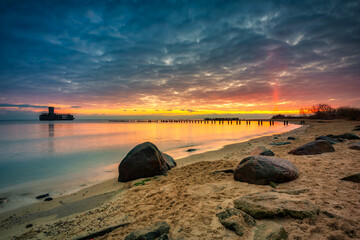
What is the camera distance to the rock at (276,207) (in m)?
3.18

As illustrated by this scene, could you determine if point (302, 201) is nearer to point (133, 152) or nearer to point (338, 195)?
point (338, 195)

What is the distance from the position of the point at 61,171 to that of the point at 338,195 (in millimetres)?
12898

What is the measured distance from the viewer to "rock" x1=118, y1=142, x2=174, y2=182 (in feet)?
25.2

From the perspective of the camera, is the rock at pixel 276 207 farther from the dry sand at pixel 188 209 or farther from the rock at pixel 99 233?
the rock at pixel 99 233

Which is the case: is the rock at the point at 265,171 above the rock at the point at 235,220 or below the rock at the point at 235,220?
above

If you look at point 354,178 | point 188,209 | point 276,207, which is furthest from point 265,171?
point 188,209

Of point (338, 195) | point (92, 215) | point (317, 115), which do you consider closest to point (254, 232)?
point (338, 195)

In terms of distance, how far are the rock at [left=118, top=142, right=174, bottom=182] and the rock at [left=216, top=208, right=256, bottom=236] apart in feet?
15.8

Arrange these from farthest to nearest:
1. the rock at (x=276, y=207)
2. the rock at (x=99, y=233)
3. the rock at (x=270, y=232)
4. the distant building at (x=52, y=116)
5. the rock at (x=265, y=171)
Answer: the distant building at (x=52, y=116), the rock at (x=265, y=171), the rock at (x=99, y=233), the rock at (x=276, y=207), the rock at (x=270, y=232)

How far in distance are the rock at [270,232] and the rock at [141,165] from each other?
5.56 metres

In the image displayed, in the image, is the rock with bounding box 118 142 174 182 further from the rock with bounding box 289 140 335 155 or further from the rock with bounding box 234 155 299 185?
the rock with bounding box 289 140 335 155

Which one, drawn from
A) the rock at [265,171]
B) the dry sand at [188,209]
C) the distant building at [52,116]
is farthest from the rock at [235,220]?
the distant building at [52,116]

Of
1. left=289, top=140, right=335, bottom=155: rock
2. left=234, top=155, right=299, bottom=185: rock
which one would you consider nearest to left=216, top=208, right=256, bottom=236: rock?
left=234, top=155, right=299, bottom=185: rock

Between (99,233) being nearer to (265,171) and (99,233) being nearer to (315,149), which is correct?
(265,171)
